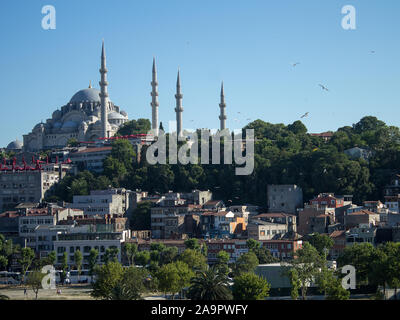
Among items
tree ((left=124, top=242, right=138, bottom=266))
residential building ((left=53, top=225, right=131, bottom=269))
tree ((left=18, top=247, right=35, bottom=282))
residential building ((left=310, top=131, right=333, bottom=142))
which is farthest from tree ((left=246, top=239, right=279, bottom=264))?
residential building ((left=310, top=131, right=333, bottom=142))

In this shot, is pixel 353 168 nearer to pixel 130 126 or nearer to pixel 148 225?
pixel 148 225

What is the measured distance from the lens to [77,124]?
3423 inches

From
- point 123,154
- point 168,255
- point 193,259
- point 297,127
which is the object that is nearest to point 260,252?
point 193,259

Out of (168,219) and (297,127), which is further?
(297,127)

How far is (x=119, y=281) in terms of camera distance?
120ft

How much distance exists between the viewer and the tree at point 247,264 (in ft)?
133

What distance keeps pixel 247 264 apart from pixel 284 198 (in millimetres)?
16451

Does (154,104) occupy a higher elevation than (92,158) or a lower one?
higher

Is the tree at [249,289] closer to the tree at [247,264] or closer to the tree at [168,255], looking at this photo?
the tree at [247,264]

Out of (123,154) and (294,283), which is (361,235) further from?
(123,154)

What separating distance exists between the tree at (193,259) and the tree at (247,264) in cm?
211

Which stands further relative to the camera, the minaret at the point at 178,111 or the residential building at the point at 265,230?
the minaret at the point at 178,111

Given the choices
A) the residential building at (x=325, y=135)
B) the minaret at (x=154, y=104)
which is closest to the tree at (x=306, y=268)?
the residential building at (x=325, y=135)
